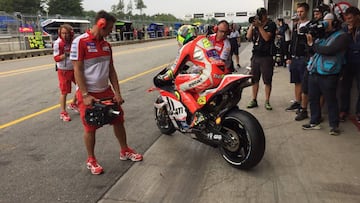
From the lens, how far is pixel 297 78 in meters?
6.50

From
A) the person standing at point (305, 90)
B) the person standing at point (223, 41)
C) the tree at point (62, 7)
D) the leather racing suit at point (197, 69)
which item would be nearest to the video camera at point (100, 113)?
the leather racing suit at point (197, 69)

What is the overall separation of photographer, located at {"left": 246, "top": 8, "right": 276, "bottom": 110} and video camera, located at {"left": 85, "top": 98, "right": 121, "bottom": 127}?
3083 millimetres

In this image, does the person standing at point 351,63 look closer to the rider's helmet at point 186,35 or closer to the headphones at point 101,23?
the rider's helmet at point 186,35

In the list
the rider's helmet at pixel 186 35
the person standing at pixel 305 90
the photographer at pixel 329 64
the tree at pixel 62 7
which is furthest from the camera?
the tree at pixel 62 7

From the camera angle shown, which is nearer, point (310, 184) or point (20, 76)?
point (310, 184)

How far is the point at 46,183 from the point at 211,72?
2.29 metres

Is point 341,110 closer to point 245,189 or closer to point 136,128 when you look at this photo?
point 245,189

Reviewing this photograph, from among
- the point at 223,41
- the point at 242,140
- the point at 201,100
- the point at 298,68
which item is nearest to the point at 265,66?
the point at 298,68

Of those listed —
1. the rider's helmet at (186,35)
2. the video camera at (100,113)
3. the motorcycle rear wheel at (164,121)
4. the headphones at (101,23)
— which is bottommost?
the motorcycle rear wheel at (164,121)

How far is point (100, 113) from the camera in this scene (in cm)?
398

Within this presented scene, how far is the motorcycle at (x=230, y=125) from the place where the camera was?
3938 mm

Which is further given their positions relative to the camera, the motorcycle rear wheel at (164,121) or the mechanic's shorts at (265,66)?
the mechanic's shorts at (265,66)

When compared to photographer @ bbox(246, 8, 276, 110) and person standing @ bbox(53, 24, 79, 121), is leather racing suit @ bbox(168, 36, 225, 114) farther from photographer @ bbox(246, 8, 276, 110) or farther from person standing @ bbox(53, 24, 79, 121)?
person standing @ bbox(53, 24, 79, 121)

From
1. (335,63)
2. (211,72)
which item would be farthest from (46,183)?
(335,63)
